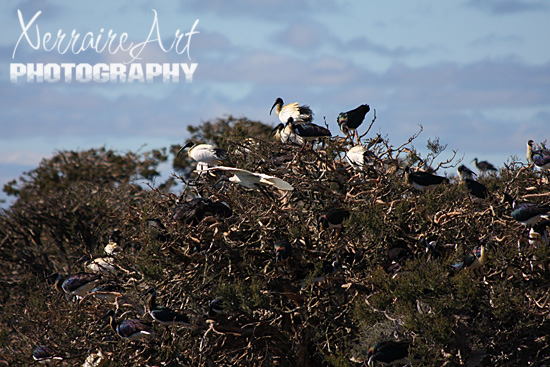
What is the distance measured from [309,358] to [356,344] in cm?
114

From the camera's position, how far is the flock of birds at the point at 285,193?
315 inches

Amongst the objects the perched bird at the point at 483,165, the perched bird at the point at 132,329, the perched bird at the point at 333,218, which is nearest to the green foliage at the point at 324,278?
the perched bird at the point at 333,218

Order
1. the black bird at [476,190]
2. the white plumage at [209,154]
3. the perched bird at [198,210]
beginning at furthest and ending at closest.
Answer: the white plumage at [209,154], the black bird at [476,190], the perched bird at [198,210]

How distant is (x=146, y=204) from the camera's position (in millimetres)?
9734

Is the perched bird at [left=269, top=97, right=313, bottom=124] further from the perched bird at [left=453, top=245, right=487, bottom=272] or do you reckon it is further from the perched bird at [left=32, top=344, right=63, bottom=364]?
the perched bird at [left=32, top=344, right=63, bottom=364]

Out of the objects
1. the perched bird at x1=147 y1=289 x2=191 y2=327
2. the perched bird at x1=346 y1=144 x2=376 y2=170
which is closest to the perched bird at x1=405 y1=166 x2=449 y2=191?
the perched bird at x1=346 y1=144 x2=376 y2=170

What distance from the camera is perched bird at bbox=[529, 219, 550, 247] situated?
8070 mm

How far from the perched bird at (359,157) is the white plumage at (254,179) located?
1.06 metres

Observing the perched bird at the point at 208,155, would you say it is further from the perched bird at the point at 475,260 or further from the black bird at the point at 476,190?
the perched bird at the point at 475,260

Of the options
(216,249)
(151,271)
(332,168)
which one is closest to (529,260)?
(332,168)

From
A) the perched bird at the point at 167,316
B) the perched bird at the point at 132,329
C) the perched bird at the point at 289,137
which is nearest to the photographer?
the perched bird at the point at 167,316

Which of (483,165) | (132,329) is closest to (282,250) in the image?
(132,329)

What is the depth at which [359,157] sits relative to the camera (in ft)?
30.5

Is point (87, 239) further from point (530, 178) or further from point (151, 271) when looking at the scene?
point (530, 178)
